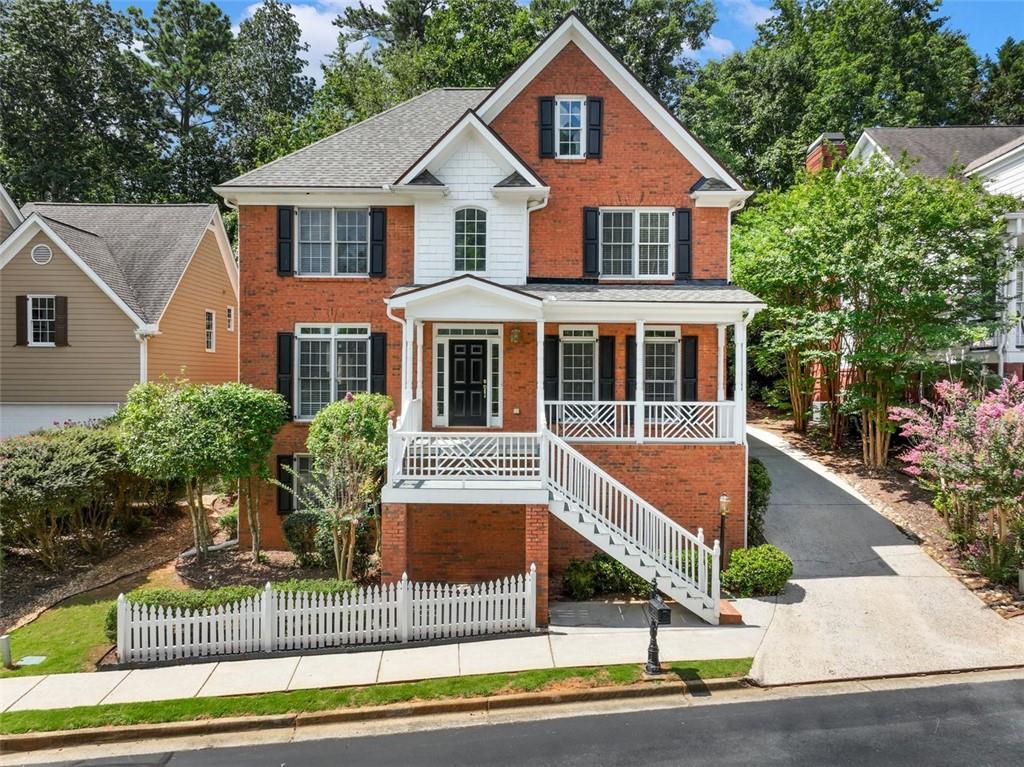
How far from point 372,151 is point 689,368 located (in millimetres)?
9868

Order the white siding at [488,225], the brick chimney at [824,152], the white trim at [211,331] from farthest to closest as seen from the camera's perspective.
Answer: the brick chimney at [824,152] < the white trim at [211,331] < the white siding at [488,225]

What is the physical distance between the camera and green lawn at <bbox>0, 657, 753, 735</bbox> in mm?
8352

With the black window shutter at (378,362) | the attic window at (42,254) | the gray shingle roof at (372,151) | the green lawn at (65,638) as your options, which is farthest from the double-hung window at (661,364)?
the attic window at (42,254)

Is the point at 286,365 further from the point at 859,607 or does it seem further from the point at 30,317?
the point at 859,607

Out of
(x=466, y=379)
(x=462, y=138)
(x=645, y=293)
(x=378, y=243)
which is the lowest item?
(x=466, y=379)

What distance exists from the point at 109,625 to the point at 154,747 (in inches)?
120

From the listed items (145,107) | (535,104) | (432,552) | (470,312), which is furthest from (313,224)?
(145,107)

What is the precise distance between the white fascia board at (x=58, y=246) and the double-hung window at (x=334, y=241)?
23.2 feet

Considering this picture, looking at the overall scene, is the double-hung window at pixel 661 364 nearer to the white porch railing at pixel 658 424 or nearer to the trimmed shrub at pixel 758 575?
the white porch railing at pixel 658 424

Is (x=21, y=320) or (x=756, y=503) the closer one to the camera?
(x=756, y=503)

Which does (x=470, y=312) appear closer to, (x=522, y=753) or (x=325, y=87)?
(x=522, y=753)

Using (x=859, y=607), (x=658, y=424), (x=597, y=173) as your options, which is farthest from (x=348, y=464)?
(x=859, y=607)

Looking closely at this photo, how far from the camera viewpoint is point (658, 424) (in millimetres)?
14117

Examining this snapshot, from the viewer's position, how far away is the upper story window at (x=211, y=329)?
2362 centimetres
